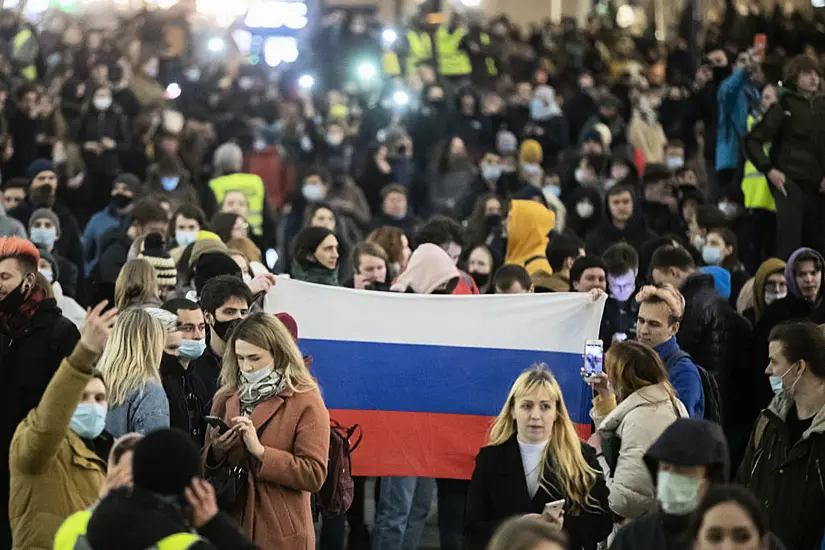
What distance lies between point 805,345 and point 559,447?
141cm

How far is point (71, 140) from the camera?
2059cm

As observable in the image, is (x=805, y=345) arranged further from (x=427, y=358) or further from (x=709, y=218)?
(x=709, y=218)

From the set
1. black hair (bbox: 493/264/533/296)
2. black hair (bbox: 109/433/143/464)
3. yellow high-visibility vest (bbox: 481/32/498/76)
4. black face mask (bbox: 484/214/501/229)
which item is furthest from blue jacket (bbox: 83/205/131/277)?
yellow high-visibility vest (bbox: 481/32/498/76)

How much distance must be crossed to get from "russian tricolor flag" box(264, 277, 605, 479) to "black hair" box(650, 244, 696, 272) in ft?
4.13

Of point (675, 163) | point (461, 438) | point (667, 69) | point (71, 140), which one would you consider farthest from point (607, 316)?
point (667, 69)

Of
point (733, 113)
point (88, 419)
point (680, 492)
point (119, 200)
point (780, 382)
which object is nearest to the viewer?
point (680, 492)

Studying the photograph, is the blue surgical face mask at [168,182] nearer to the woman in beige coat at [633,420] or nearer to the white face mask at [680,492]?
the woman in beige coat at [633,420]

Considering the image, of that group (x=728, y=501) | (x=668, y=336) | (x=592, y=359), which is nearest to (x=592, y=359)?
(x=592, y=359)

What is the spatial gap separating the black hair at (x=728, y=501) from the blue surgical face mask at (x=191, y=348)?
12.0 feet

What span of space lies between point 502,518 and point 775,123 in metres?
8.41

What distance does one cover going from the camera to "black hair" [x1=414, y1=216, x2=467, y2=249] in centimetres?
1294

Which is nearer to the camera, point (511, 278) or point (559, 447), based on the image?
point (559, 447)

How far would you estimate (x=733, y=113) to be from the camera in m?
19.0

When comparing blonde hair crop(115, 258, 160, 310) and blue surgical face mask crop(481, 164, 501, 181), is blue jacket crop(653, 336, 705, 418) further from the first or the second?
blue surgical face mask crop(481, 164, 501, 181)
